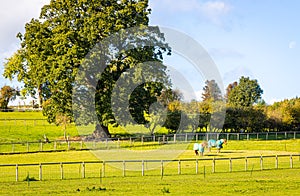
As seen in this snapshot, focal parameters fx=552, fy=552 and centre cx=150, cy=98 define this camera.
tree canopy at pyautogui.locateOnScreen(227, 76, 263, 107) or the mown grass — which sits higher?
tree canopy at pyautogui.locateOnScreen(227, 76, 263, 107)

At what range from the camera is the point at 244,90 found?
13138 cm

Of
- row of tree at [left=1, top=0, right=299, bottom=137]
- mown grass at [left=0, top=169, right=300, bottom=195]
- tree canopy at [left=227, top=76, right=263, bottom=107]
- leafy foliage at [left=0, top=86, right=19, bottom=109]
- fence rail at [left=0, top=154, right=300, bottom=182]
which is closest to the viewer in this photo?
mown grass at [left=0, top=169, right=300, bottom=195]

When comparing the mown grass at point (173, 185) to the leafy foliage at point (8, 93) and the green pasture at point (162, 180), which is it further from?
the leafy foliage at point (8, 93)

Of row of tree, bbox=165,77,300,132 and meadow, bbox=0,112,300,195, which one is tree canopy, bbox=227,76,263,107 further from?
meadow, bbox=0,112,300,195

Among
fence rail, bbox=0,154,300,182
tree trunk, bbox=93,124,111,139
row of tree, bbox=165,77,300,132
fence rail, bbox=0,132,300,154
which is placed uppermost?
row of tree, bbox=165,77,300,132

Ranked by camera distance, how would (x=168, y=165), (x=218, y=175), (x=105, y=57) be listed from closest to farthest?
1. (x=218, y=175)
2. (x=168, y=165)
3. (x=105, y=57)

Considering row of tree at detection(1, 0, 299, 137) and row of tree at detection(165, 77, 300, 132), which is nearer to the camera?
row of tree at detection(1, 0, 299, 137)

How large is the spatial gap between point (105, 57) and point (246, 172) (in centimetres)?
2751

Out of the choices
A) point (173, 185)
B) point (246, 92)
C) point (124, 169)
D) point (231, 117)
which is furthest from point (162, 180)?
point (246, 92)

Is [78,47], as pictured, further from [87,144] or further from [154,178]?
[154,178]

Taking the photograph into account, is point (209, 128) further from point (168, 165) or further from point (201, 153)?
point (168, 165)

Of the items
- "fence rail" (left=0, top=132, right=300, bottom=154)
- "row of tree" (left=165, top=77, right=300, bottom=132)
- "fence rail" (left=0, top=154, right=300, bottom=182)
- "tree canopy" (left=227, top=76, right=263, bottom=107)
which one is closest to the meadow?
"fence rail" (left=0, top=154, right=300, bottom=182)

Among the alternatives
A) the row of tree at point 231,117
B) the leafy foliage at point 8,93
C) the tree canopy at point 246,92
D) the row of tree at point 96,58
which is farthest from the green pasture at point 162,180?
the leafy foliage at point 8,93

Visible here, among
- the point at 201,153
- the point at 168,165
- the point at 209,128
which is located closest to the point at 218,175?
the point at 168,165
